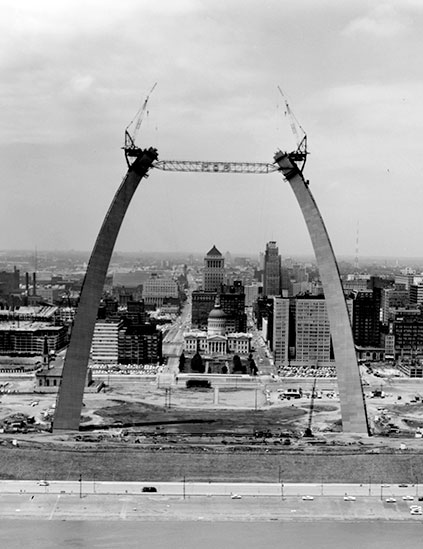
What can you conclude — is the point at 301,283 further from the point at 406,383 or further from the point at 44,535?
the point at 44,535

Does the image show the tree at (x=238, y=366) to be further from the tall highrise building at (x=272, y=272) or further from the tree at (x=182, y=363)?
the tall highrise building at (x=272, y=272)

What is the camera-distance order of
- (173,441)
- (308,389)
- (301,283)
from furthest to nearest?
1. (301,283)
2. (308,389)
3. (173,441)

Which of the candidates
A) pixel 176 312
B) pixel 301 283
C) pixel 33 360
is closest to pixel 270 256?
pixel 301 283

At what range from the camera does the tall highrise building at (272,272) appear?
8744 cm

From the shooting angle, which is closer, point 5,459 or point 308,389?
point 5,459

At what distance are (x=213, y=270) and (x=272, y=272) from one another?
7.10 metres

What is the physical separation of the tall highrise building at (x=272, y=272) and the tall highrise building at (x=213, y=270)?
5036 mm

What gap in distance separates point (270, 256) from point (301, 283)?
650 cm

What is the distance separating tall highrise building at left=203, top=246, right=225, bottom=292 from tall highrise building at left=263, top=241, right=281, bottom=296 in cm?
504

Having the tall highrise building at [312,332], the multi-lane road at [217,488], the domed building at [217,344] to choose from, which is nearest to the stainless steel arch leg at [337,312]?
the multi-lane road at [217,488]

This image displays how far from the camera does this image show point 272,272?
8944cm

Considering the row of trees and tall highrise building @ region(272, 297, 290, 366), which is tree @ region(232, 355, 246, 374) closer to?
the row of trees

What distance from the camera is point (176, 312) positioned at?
3238 inches

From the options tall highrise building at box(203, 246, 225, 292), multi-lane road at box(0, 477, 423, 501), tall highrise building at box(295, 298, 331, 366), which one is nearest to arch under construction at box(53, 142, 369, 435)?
multi-lane road at box(0, 477, 423, 501)
